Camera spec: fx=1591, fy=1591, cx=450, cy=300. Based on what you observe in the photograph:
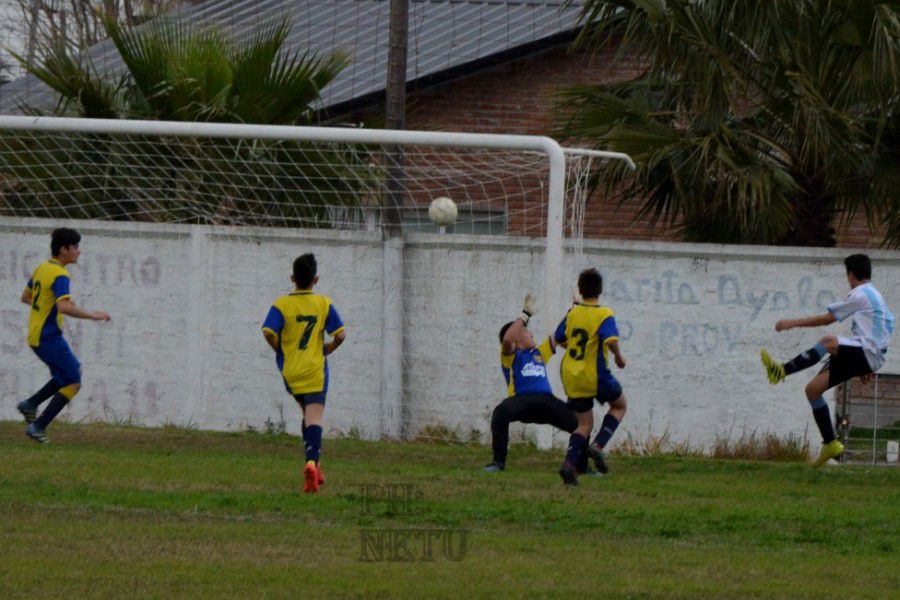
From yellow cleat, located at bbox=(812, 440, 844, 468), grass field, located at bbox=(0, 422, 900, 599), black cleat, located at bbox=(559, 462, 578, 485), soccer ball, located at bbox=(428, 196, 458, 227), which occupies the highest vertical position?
soccer ball, located at bbox=(428, 196, 458, 227)

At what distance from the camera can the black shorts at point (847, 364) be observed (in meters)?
11.9

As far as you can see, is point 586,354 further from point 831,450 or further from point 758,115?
point 758,115

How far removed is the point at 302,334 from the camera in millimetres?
10719

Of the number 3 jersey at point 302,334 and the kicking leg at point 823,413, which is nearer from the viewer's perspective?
the number 3 jersey at point 302,334

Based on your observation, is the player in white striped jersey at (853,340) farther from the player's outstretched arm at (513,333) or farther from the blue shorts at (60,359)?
the blue shorts at (60,359)

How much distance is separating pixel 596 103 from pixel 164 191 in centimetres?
444

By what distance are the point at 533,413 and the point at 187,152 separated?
5665 millimetres

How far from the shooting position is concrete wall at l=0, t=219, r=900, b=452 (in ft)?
47.2

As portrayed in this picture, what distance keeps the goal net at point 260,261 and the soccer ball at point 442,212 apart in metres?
0.16

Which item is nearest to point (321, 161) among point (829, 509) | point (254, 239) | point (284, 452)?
point (254, 239)

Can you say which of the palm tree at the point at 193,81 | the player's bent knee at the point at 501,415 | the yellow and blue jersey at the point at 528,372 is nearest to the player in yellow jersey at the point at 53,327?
the palm tree at the point at 193,81

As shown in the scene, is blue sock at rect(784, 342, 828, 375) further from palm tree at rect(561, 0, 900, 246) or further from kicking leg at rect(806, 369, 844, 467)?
palm tree at rect(561, 0, 900, 246)

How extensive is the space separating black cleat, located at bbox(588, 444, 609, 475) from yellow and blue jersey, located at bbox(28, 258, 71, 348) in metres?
4.39

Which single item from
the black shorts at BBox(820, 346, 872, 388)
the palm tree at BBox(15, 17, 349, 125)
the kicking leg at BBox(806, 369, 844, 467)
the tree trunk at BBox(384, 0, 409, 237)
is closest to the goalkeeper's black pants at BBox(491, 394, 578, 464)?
the kicking leg at BBox(806, 369, 844, 467)
